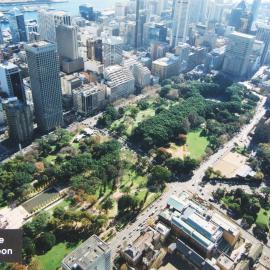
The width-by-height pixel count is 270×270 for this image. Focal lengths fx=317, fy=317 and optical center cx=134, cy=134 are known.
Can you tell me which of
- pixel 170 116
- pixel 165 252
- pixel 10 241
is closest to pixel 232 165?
pixel 170 116

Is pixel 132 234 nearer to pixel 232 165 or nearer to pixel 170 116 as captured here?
pixel 232 165

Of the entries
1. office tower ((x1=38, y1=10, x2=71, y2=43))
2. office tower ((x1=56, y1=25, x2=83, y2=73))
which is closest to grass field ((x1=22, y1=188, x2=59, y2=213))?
office tower ((x1=56, y1=25, x2=83, y2=73))

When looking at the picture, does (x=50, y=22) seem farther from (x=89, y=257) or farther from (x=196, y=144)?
(x=89, y=257)

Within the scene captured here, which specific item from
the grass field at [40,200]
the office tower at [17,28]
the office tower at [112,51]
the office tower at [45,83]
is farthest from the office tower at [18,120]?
the office tower at [17,28]

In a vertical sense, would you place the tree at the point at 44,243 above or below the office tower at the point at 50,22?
below

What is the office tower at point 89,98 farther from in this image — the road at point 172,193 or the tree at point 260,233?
the tree at point 260,233

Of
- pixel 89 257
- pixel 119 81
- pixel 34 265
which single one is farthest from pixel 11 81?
pixel 89 257

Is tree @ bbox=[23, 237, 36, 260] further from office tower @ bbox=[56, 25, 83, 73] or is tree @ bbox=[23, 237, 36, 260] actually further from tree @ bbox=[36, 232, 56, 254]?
office tower @ bbox=[56, 25, 83, 73]
